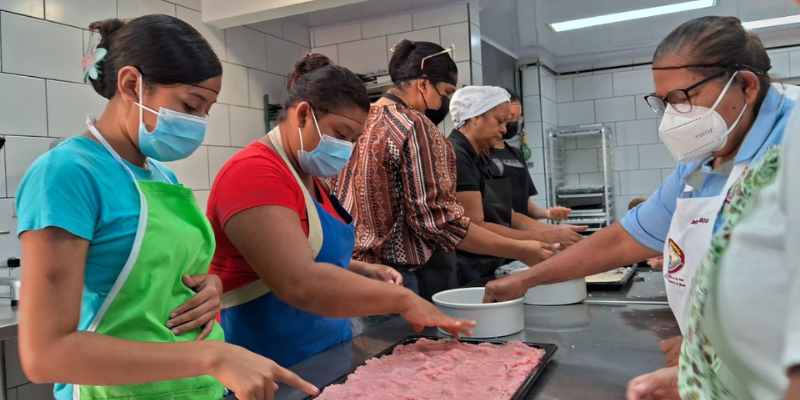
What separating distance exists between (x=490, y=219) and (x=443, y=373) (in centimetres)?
159

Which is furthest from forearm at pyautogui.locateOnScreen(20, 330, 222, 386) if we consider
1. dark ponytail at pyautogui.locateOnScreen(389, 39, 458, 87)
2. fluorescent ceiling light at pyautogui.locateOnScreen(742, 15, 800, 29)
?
fluorescent ceiling light at pyautogui.locateOnScreen(742, 15, 800, 29)

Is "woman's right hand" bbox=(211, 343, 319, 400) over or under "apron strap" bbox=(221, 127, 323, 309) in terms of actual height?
under

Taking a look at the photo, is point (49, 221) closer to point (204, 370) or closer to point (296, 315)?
point (204, 370)

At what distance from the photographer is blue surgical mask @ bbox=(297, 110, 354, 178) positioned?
4.26 ft

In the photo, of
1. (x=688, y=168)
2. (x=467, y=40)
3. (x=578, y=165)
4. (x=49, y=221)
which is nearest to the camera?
(x=49, y=221)

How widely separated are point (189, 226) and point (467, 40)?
2774 mm

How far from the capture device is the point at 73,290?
0.73 meters

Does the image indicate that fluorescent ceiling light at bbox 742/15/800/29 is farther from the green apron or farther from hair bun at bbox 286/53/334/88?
the green apron

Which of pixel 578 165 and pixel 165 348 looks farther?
pixel 578 165

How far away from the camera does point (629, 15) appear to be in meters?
3.74

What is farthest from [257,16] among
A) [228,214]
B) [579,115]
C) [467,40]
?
[579,115]

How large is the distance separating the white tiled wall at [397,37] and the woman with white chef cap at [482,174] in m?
0.85

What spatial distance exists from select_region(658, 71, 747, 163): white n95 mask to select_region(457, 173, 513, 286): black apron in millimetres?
1157

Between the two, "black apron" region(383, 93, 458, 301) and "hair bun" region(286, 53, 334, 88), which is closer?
"hair bun" region(286, 53, 334, 88)
